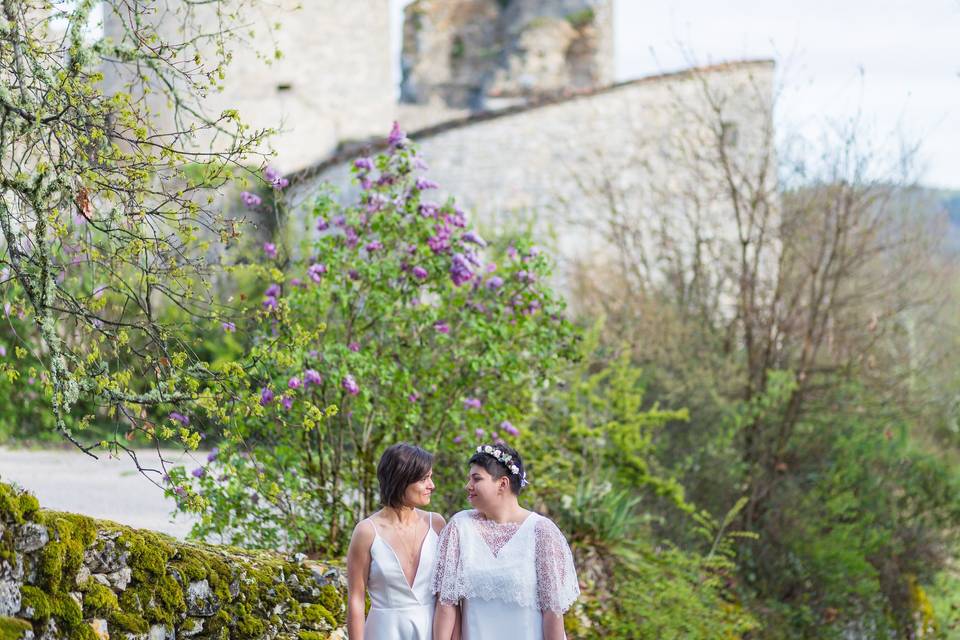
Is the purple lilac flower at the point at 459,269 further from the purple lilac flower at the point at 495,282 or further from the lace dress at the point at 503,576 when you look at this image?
the lace dress at the point at 503,576

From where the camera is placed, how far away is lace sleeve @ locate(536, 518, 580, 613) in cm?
455

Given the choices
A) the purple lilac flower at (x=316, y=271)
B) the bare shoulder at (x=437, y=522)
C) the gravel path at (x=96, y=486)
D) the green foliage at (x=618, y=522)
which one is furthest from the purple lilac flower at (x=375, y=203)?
the bare shoulder at (x=437, y=522)

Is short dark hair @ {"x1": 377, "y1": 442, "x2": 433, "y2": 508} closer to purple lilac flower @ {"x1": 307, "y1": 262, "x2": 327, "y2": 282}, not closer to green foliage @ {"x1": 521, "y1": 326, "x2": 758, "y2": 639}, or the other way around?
purple lilac flower @ {"x1": 307, "y1": 262, "x2": 327, "y2": 282}

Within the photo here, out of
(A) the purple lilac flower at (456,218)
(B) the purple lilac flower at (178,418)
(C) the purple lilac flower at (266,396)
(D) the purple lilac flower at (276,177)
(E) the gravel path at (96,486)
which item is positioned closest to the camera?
(B) the purple lilac flower at (178,418)

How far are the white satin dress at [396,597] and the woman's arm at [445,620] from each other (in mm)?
74

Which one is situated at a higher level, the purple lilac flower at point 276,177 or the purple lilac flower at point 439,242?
the purple lilac flower at point 276,177

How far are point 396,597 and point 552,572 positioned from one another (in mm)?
620

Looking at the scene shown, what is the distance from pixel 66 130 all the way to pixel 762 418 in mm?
8278

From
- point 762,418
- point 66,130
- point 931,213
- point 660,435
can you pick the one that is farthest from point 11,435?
point 931,213

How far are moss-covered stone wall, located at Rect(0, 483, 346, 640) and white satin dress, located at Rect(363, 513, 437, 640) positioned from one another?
888mm

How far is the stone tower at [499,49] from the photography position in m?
27.0

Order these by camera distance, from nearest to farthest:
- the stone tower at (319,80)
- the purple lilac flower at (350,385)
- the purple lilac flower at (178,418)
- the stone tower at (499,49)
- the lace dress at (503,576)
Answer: the lace dress at (503,576) → the purple lilac flower at (178,418) → the purple lilac flower at (350,385) → the stone tower at (319,80) → the stone tower at (499,49)

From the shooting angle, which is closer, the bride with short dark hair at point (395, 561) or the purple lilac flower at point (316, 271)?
the bride with short dark hair at point (395, 561)

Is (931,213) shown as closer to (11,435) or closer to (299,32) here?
(299,32)
